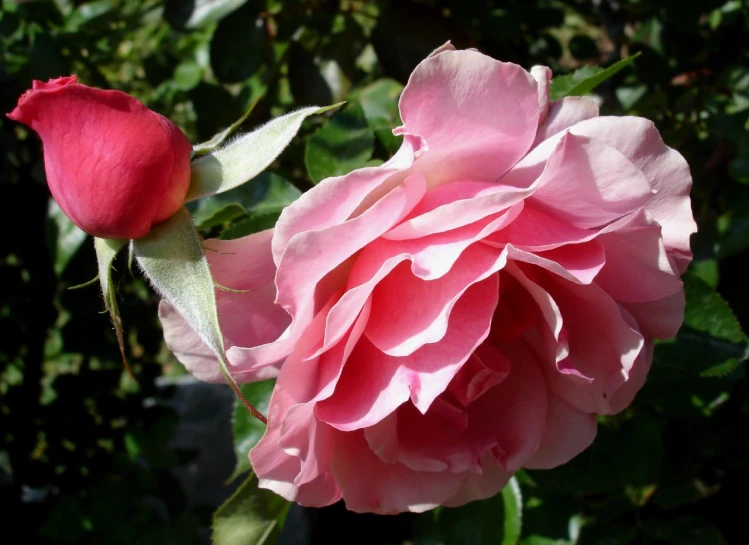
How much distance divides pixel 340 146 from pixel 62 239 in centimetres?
48

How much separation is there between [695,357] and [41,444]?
4.66 ft

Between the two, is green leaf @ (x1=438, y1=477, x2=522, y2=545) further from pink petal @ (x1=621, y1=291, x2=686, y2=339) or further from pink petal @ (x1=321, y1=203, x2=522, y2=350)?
pink petal @ (x1=321, y1=203, x2=522, y2=350)

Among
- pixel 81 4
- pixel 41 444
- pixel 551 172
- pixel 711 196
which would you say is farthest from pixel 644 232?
pixel 41 444

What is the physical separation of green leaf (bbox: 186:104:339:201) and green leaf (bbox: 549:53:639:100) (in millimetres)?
280

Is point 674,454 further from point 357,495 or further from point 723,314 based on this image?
point 357,495

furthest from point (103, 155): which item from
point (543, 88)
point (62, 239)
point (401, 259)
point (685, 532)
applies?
point (685, 532)

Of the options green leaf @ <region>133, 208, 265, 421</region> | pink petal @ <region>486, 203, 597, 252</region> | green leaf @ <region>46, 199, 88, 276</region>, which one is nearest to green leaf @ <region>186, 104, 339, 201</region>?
green leaf @ <region>133, 208, 265, 421</region>

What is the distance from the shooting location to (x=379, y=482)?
0.60m

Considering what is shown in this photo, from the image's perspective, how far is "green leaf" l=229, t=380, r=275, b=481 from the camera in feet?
2.67

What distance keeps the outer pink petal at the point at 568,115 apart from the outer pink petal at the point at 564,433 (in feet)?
0.77

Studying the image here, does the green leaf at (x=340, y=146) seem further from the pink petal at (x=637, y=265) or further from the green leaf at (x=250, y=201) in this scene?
the pink petal at (x=637, y=265)

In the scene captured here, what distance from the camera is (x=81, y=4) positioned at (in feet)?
3.89

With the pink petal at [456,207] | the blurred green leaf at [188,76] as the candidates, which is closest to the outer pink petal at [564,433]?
the pink petal at [456,207]

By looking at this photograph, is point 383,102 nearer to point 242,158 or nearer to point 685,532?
point 242,158
